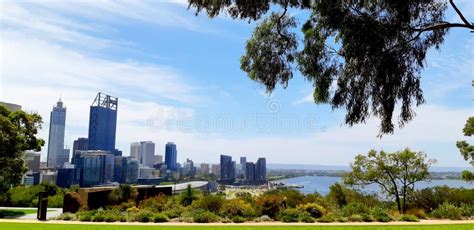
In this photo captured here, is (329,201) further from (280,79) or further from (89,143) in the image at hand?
(89,143)

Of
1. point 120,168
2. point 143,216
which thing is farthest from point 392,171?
point 120,168

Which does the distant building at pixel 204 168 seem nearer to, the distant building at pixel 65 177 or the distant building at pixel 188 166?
the distant building at pixel 188 166

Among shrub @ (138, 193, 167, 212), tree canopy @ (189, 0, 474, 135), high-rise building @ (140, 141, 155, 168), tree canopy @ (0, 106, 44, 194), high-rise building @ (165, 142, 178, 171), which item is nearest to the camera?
tree canopy @ (189, 0, 474, 135)

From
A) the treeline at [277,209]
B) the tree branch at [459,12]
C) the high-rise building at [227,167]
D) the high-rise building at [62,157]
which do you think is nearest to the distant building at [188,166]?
the high-rise building at [227,167]

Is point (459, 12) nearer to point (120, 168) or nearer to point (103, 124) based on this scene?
point (120, 168)

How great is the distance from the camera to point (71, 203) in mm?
15570

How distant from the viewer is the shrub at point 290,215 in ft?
41.5

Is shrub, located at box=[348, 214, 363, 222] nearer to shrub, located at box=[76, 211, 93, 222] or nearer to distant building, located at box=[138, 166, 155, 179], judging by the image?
shrub, located at box=[76, 211, 93, 222]

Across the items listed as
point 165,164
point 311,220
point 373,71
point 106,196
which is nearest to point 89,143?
point 165,164

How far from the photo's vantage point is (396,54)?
684cm

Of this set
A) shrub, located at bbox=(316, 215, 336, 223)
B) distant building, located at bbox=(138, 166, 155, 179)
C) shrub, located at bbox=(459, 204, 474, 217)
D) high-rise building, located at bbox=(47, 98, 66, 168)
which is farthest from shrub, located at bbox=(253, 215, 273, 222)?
high-rise building, located at bbox=(47, 98, 66, 168)

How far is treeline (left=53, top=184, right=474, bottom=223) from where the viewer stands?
42.3 ft

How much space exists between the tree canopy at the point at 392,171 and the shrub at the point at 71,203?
11020 millimetres

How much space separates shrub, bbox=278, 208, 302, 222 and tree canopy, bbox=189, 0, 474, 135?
588cm
